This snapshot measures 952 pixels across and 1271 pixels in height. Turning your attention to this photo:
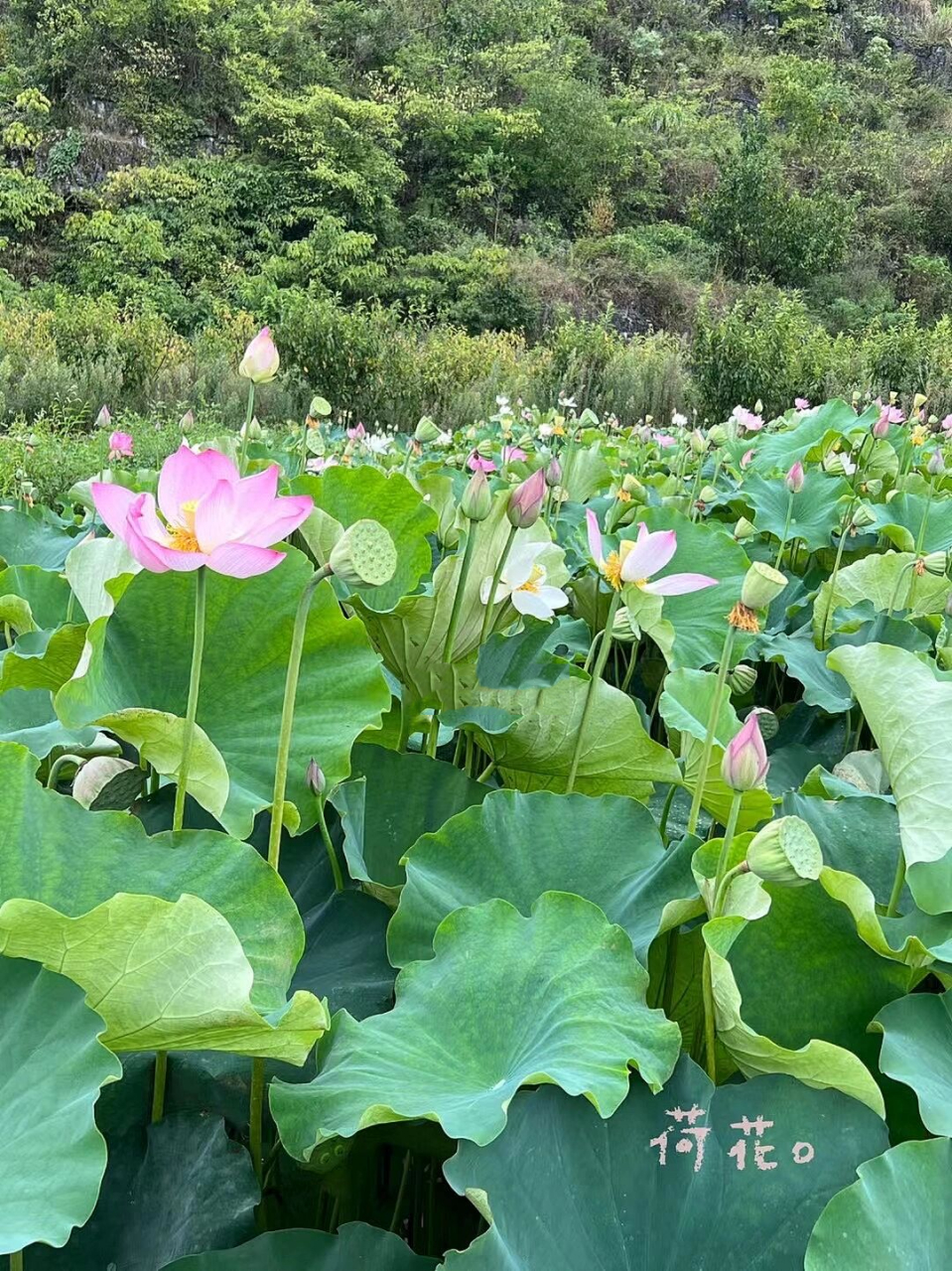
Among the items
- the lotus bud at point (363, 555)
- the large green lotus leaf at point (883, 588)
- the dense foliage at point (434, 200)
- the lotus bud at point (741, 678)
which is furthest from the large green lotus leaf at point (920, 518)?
the dense foliage at point (434, 200)

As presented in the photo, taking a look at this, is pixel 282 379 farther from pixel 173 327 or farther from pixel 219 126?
pixel 219 126

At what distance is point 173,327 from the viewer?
990 cm

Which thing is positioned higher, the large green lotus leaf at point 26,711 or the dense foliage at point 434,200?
the large green lotus leaf at point 26,711

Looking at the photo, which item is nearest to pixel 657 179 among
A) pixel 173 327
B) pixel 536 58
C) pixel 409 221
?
pixel 536 58

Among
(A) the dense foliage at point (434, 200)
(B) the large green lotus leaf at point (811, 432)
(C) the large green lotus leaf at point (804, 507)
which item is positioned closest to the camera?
(C) the large green lotus leaf at point (804, 507)

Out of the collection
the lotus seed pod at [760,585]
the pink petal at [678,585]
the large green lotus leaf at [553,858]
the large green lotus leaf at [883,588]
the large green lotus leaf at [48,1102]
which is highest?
the lotus seed pod at [760,585]

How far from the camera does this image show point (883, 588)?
1.05 m

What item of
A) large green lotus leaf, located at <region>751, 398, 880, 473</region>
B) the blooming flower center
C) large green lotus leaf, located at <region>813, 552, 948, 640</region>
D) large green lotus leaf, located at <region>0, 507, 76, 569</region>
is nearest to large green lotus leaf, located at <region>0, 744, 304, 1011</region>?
the blooming flower center

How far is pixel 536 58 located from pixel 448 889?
53.2ft

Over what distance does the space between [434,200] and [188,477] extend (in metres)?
13.6

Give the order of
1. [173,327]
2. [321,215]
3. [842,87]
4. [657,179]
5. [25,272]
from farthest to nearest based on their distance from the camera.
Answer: [842,87] → [657,179] → [321,215] → [25,272] → [173,327]

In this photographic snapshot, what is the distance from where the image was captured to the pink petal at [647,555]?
59cm

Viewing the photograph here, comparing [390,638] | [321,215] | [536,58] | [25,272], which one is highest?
[390,638]

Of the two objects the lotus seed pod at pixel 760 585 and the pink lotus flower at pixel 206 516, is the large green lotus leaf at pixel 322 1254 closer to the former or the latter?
the pink lotus flower at pixel 206 516
